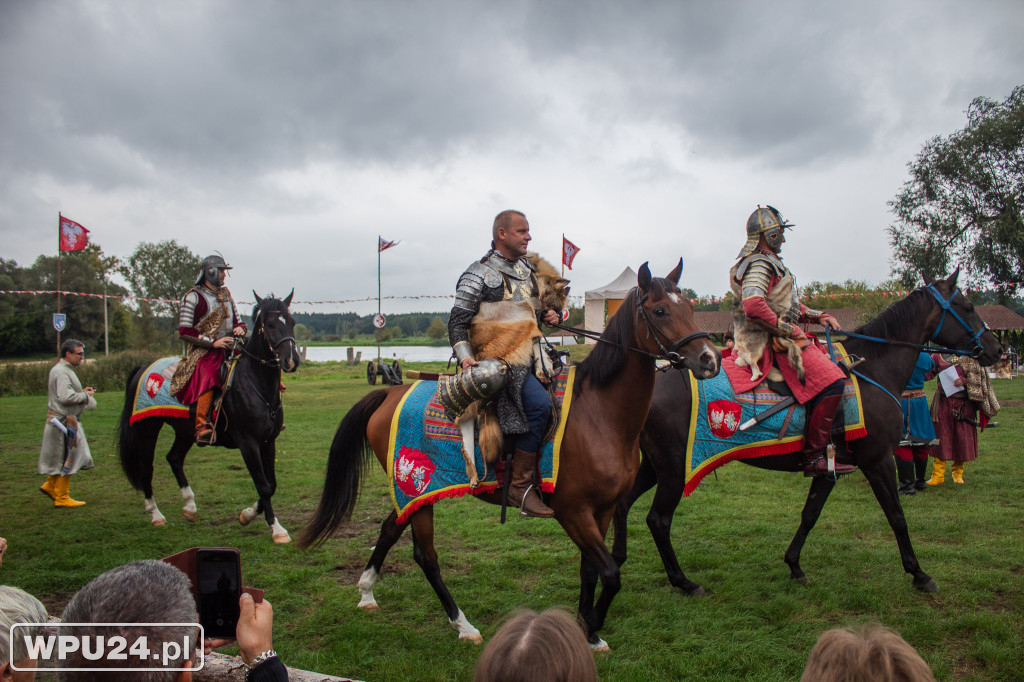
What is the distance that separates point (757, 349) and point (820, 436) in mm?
876

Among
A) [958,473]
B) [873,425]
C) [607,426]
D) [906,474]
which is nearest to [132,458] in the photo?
[607,426]

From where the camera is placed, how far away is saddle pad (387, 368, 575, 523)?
4.29 m

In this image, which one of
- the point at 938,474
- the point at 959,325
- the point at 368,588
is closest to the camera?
the point at 368,588

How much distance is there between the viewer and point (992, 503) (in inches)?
283

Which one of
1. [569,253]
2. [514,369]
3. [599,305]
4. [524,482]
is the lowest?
[524,482]

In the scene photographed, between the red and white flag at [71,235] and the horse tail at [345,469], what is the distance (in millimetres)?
21667

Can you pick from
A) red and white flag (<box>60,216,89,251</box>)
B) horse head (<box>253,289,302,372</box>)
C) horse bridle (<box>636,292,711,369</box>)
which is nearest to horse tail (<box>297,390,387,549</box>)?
horse head (<box>253,289,302,372</box>)

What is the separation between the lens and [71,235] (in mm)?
21594

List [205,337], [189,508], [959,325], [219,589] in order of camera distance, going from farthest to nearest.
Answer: [189,508] → [205,337] → [959,325] → [219,589]

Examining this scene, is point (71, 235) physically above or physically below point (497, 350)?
above

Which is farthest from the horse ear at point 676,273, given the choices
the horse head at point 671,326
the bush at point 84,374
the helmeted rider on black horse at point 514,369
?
the bush at point 84,374

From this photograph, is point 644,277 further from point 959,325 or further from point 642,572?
point 959,325

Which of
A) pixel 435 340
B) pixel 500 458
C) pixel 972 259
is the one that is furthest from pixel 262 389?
pixel 972 259
